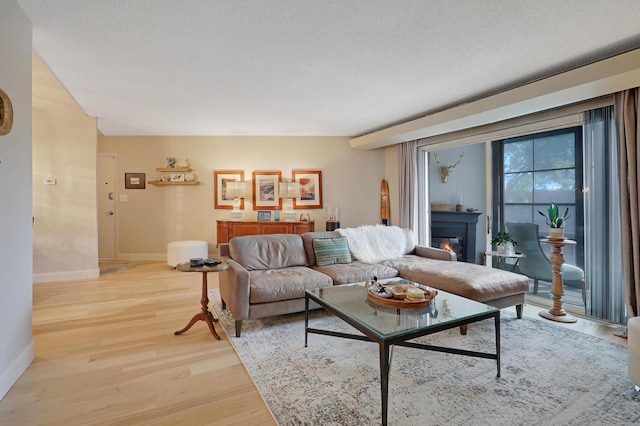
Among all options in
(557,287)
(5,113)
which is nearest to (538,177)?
(557,287)

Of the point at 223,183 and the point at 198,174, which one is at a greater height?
the point at 198,174

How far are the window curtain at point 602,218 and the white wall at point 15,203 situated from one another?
4762 mm

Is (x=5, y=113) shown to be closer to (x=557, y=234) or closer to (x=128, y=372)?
(x=128, y=372)

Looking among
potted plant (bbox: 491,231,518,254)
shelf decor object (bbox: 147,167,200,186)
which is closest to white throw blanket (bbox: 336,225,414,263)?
potted plant (bbox: 491,231,518,254)

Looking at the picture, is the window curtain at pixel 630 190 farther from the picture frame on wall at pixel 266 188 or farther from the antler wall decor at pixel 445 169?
the picture frame on wall at pixel 266 188

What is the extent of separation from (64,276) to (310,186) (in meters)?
4.15

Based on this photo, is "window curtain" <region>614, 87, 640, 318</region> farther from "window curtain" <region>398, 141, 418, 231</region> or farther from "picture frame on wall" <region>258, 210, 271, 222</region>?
"picture frame on wall" <region>258, 210, 271, 222</region>

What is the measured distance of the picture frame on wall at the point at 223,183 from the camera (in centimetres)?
609

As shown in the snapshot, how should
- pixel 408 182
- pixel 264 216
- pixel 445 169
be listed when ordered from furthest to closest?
1. pixel 264 216
2. pixel 408 182
3. pixel 445 169

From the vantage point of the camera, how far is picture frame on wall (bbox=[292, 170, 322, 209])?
6078 mm

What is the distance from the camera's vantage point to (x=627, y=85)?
8.68 ft

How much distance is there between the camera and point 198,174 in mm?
6133

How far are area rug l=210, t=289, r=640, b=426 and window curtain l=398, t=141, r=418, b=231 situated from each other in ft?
9.16

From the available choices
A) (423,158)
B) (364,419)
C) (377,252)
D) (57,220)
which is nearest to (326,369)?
(364,419)
